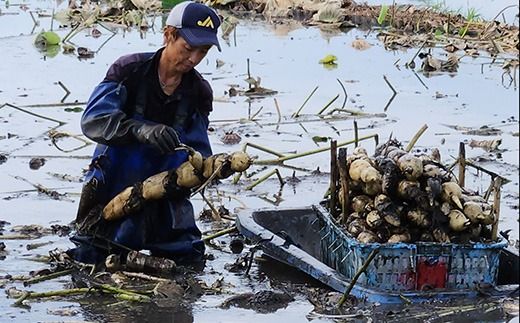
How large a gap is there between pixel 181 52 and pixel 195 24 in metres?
0.16

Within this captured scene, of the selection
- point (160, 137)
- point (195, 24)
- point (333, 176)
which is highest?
point (195, 24)

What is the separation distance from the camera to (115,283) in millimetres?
6055

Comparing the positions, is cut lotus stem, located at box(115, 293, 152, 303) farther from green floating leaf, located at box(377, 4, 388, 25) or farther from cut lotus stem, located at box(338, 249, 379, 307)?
green floating leaf, located at box(377, 4, 388, 25)

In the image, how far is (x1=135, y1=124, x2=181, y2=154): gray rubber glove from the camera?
5.90 metres

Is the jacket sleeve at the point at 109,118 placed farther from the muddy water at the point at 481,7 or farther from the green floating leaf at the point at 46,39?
the muddy water at the point at 481,7

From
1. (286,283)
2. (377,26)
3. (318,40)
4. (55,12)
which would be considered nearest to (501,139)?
(286,283)

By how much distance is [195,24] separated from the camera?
6.11m

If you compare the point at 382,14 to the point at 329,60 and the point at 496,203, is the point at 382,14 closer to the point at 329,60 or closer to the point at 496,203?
the point at 329,60

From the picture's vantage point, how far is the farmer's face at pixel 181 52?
20.2 ft

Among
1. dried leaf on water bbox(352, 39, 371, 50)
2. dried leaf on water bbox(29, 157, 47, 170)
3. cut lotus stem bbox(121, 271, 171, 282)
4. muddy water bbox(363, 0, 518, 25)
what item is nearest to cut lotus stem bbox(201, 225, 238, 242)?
cut lotus stem bbox(121, 271, 171, 282)

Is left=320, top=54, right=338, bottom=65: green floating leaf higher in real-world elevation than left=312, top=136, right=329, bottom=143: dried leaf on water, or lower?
higher

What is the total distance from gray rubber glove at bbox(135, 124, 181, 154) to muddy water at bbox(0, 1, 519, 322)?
2.50 ft

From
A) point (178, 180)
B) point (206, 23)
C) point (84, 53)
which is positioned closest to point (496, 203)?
point (178, 180)

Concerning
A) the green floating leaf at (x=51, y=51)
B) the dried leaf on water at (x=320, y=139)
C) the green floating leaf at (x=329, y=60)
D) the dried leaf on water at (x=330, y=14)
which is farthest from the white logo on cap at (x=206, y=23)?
the dried leaf on water at (x=330, y=14)
